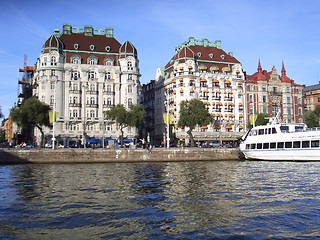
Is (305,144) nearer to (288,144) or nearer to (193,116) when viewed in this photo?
(288,144)

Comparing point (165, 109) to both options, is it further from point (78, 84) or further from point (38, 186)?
point (38, 186)

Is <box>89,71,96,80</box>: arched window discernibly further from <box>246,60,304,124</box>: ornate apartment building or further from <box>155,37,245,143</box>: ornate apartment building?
<box>246,60,304,124</box>: ornate apartment building

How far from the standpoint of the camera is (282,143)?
229 ft

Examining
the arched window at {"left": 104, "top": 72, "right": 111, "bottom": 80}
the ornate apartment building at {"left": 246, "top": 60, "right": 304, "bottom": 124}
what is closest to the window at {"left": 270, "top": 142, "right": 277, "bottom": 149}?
the ornate apartment building at {"left": 246, "top": 60, "right": 304, "bottom": 124}

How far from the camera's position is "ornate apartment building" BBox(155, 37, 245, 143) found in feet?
400

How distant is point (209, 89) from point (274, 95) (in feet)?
85.0

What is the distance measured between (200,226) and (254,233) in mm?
2584

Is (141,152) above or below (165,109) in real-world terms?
below

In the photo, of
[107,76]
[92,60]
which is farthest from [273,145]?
[92,60]

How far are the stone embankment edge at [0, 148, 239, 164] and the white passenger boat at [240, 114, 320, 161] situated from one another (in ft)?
21.9

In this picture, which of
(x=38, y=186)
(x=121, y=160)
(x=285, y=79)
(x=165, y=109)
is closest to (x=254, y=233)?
(x=38, y=186)

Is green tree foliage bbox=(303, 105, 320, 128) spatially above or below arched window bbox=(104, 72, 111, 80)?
below

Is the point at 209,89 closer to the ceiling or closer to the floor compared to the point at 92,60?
closer to the floor

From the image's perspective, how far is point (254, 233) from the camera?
16.3m
